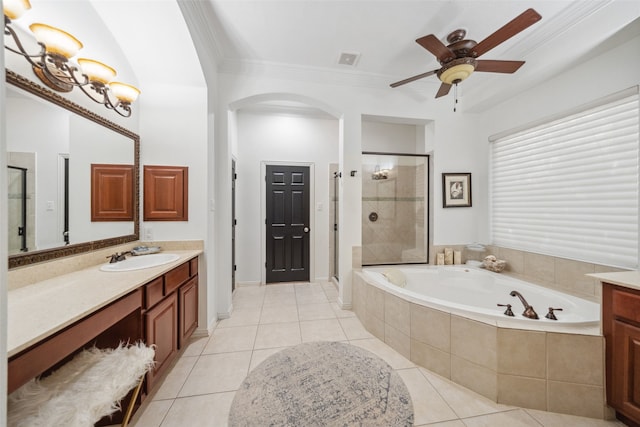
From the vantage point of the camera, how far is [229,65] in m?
2.43

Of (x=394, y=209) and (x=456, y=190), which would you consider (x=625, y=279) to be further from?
(x=394, y=209)

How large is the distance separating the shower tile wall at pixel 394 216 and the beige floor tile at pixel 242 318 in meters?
1.52

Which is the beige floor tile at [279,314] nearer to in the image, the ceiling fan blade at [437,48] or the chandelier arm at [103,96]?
the chandelier arm at [103,96]

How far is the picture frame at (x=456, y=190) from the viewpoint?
9.70 feet

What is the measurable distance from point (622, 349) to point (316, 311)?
7.68ft

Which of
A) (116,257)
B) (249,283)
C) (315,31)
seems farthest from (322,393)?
(249,283)

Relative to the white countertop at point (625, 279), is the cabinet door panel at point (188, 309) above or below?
below

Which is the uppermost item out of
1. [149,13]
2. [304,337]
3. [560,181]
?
[149,13]

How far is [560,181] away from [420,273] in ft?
5.27

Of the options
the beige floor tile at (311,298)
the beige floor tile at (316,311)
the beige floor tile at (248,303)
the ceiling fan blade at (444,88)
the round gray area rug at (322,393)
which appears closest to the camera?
the round gray area rug at (322,393)

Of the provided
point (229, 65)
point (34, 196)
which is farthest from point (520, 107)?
point (34, 196)

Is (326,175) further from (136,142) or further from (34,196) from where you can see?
(34,196)

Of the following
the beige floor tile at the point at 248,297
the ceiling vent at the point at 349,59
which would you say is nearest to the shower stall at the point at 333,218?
the beige floor tile at the point at 248,297

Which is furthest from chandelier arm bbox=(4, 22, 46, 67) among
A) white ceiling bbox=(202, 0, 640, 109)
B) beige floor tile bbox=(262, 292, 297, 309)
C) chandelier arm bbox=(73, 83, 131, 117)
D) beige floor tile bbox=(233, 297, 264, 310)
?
beige floor tile bbox=(262, 292, 297, 309)
